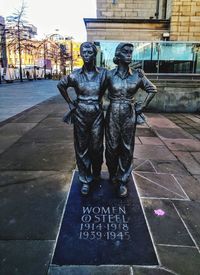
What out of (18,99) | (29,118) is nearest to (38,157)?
(29,118)

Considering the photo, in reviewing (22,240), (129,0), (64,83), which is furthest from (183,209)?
(129,0)

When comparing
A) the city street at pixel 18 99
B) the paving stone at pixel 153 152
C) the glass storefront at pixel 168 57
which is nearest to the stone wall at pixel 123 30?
the glass storefront at pixel 168 57

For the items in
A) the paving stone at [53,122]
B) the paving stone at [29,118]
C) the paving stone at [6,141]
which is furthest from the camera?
the paving stone at [29,118]

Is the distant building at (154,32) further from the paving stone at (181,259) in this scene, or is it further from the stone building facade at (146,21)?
the paving stone at (181,259)

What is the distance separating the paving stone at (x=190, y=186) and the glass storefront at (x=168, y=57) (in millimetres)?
8262

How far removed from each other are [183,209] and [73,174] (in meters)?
1.96

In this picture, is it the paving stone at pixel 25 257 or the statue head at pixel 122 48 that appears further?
the statue head at pixel 122 48

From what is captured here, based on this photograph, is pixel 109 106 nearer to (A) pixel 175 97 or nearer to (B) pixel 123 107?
(B) pixel 123 107

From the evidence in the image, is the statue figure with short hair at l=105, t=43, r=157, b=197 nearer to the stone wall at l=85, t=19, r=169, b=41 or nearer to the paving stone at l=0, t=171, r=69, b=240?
the paving stone at l=0, t=171, r=69, b=240

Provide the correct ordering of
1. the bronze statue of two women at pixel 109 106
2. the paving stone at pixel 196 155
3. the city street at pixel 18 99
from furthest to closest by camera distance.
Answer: the city street at pixel 18 99
the paving stone at pixel 196 155
the bronze statue of two women at pixel 109 106

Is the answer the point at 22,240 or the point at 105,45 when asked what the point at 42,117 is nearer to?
the point at 105,45

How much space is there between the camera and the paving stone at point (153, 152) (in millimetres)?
5488

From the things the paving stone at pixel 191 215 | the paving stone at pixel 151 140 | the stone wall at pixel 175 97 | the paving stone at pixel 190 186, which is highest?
the stone wall at pixel 175 97

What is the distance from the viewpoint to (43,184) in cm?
404
